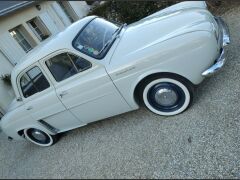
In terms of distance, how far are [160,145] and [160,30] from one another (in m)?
1.80

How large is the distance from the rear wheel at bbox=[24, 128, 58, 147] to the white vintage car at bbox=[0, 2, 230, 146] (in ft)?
0.40

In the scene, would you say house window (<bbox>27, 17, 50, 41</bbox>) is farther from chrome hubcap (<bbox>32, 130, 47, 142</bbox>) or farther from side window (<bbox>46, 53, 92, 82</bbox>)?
side window (<bbox>46, 53, 92, 82</bbox>)

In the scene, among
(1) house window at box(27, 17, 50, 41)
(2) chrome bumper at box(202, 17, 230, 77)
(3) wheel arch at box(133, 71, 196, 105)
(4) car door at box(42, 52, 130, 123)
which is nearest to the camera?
(2) chrome bumper at box(202, 17, 230, 77)

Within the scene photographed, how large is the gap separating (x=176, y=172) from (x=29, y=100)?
3.04 m

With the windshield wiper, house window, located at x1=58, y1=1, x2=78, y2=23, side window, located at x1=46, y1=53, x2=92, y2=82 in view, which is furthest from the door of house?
house window, located at x1=58, y1=1, x2=78, y2=23

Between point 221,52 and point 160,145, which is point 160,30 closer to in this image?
point 221,52

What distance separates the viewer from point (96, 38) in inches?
193

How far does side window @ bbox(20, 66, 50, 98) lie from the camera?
5.02 m

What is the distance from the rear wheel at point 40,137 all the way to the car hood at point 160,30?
2256 millimetres

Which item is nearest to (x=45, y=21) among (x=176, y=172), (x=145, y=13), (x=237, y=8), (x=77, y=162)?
(x=145, y=13)

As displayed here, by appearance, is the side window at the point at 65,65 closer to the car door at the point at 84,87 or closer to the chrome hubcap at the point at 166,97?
the car door at the point at 84,87

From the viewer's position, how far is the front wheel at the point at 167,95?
14.1ft


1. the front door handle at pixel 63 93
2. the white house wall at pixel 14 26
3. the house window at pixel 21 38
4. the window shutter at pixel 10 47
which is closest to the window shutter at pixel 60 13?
the white house wall at pixel 14 26

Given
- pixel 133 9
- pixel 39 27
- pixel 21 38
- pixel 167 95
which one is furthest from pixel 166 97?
pixel 39 27
